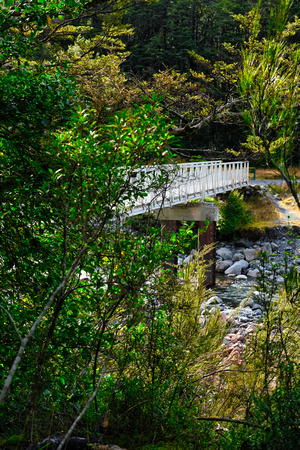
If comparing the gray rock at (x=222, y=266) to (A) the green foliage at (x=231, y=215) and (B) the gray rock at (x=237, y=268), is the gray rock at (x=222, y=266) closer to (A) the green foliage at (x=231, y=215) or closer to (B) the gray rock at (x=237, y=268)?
(B) the gray rock at (x=237, y=268)

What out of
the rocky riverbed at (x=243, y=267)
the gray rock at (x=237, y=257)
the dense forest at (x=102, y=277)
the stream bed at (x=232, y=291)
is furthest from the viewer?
the gray rock at (x=237, y=257)

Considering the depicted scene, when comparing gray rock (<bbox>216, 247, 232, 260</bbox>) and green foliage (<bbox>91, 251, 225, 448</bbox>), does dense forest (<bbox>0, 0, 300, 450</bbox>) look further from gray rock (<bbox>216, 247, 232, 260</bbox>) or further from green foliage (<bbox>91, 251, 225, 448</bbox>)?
gray rock (<bbox>216, 247, 232, 260</bbox>)

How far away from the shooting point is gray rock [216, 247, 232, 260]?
57.0 ft

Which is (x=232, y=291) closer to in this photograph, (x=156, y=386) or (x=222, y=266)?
(x=222, y=266)

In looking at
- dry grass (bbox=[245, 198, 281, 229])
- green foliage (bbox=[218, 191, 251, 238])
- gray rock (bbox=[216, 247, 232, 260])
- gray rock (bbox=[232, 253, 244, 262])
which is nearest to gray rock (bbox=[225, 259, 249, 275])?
gray rock (bbox=[232, 253, 244, 262])

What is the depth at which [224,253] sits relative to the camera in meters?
17.6

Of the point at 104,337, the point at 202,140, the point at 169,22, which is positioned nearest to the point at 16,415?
the point at 104,337

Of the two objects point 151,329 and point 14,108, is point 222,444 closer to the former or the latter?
point 151,329

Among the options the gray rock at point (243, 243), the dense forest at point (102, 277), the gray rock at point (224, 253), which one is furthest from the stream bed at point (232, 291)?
the dense forest at point (102, 277)

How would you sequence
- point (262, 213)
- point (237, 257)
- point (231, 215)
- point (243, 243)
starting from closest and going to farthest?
point (237, 257) → point (243, 243) → point (231, 215) → point (262, 213)

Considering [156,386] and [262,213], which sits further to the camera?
[262,213]

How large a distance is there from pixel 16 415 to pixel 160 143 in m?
1.76

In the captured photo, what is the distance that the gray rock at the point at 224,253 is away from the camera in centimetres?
1737

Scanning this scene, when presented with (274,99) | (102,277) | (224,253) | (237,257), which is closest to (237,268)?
(237,257)
